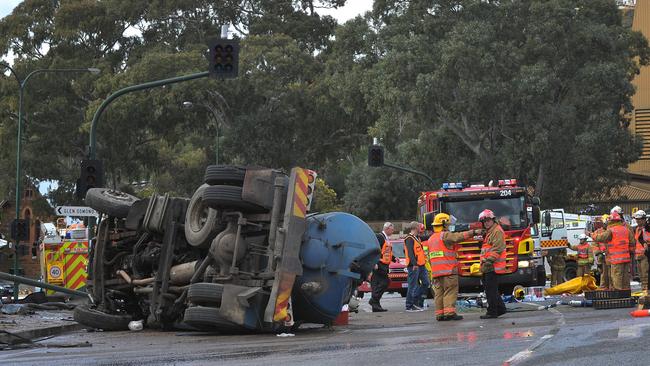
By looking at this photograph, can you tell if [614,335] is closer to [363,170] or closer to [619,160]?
[619,160]

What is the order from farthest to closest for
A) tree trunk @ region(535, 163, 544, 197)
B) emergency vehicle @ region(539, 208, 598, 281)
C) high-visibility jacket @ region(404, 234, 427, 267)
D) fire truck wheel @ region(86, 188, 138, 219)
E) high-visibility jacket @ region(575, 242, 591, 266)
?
tree trunk @ region(535, 163, 544, 197)
emergency vehicle @ region(539, 208, 598, 281)
high-visibility jacket @ region(575, 242, 591, 266)
high-visibility jacket @ region(404, 234, 427, 267)
fire truck wheel @ region(86, 188, 138, 219)

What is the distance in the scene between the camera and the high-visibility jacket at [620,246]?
19.2 m

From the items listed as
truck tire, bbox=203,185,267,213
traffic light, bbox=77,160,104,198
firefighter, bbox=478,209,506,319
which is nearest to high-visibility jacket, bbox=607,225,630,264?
firefighter, bbox=478,209,506,319

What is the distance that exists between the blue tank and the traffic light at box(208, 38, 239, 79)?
8.86 meters

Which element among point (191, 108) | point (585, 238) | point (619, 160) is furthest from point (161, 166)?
point (585, 238)

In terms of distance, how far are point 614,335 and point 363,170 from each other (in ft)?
176

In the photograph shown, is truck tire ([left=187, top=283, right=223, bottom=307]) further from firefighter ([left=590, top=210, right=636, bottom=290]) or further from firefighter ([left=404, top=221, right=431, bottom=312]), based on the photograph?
firefighter ([left=590, top=210, right=636, bottom=290])

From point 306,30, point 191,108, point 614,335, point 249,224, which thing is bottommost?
point 614,335

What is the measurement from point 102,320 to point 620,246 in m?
8.89

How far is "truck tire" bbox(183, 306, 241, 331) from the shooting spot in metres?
14.3

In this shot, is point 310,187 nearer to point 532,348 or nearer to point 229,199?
point 229,199

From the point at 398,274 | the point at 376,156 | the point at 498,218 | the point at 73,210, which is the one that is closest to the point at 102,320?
the point at 73,210

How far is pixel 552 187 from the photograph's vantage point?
1895 inches

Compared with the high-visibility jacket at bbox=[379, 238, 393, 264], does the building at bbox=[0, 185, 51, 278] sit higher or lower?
higher
